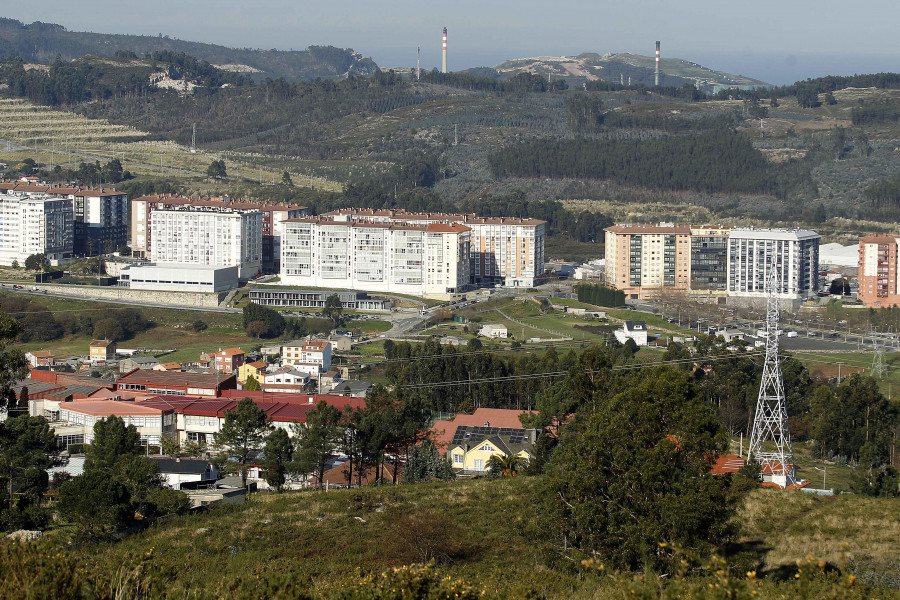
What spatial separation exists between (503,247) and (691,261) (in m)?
6.55

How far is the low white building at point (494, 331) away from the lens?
33.4 metres

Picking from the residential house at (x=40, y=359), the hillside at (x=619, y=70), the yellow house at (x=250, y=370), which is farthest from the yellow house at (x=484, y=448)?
the hillside at (x=619, y=70)

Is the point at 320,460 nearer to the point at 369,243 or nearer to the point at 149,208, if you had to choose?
the point at 369,243

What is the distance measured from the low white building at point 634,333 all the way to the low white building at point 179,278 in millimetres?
13760

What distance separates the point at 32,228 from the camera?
4322cm

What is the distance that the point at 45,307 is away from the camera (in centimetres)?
3741

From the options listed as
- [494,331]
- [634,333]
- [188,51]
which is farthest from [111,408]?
[188,51]

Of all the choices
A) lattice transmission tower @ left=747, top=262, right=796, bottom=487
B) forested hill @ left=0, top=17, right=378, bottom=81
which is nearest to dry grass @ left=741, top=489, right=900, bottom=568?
lattice transmission tower @ left=747, top=262, right=796, bottom=487

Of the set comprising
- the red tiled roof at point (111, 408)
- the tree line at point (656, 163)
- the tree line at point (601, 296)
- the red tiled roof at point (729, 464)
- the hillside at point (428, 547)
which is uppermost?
the tree line at point (656, 163)

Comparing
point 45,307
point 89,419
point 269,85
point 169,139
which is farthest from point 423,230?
point 269,85

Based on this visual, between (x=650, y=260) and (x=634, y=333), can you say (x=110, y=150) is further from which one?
(x=634, y=333)

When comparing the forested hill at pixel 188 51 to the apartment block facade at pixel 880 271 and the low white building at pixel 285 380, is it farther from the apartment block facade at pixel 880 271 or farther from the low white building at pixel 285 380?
the low white building at pixel 285 380

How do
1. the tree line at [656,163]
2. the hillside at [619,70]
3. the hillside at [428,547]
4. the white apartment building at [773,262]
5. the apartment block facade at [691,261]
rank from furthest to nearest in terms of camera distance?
1. the hillside at [619,70]
2. the tree line at [656,163]
3. the apartment block facade at [691,261]
4. the white apartment building at [773,262]
5. the hillside at [428,547]

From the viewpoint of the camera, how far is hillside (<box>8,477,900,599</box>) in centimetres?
842
